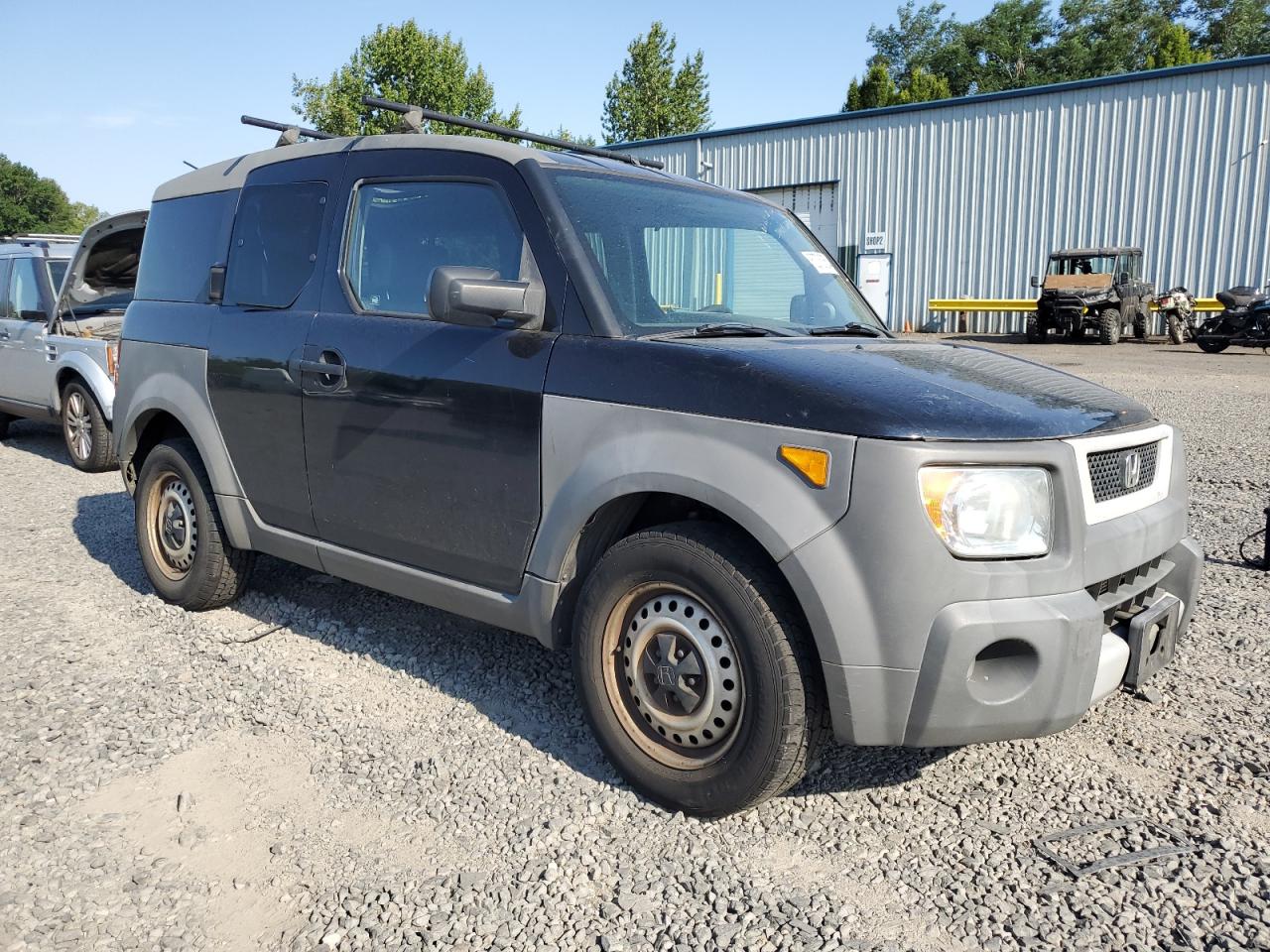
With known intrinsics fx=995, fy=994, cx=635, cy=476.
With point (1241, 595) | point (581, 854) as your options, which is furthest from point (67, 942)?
point (1241, 595)

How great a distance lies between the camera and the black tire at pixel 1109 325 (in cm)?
2388

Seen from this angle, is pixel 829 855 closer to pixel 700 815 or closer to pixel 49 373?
pixel 700 815

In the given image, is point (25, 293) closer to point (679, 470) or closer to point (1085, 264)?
point (679, 470)

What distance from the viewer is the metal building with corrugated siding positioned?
25547mm

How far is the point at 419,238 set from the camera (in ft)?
12.0

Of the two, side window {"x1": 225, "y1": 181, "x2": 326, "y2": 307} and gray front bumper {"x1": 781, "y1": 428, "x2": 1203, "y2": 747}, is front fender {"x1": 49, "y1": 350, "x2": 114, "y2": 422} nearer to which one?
side window {"x1": 225, "y1": 181, "x2": 326, "y2": 307}

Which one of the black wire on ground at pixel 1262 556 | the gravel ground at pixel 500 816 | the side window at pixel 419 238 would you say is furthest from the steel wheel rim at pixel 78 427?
the black wire on ground at pixel 1262 556

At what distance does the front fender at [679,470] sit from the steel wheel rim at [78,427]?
24.0ft

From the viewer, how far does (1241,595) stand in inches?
191

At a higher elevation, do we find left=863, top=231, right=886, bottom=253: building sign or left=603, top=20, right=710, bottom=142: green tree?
left=603, top=20, right=710, bottom=142: green tree

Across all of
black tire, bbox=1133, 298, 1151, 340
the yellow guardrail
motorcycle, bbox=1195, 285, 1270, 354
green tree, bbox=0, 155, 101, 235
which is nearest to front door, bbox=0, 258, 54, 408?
motorcycle, bbox=1195, 285, 1270, 354

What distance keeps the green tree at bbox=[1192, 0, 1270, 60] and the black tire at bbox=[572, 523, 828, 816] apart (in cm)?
6794

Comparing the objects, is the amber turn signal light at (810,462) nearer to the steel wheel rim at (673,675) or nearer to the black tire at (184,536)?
the steel wheel rim at (673,675)

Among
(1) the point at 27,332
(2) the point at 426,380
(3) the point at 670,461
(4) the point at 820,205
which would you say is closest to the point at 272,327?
(2) the point at 426,380
